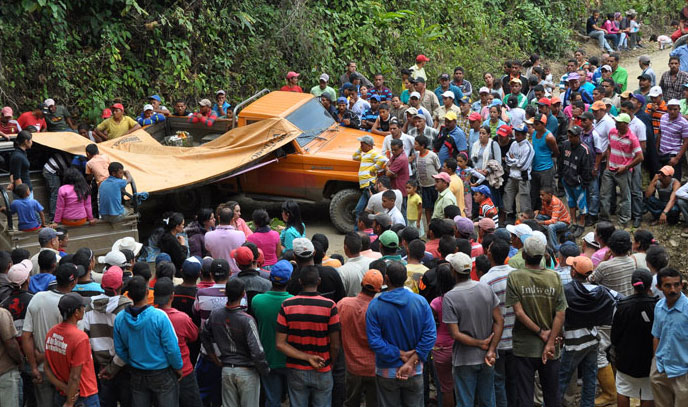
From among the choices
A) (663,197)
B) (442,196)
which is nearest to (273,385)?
(442,196)

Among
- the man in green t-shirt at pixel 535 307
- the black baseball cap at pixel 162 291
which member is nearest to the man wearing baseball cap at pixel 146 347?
the black baseball cap at pixel 162 291

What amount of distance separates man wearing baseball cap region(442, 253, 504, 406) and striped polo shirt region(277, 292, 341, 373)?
0.94m

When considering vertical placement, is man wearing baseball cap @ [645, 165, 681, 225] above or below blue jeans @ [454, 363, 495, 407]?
below

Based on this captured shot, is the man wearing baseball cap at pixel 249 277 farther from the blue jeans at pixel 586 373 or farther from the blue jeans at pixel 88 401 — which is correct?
the blue jeans at pixel 586 373

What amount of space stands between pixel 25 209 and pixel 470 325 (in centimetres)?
605

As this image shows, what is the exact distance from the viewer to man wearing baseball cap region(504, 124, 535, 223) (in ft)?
35.9

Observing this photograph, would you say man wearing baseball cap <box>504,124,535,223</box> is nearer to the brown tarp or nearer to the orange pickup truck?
the orange pickup truck

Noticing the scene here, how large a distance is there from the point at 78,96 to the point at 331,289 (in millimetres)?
10503

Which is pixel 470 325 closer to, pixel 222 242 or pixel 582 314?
pixel 582 314

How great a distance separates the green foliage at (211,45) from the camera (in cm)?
1538

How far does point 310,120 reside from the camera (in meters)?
12.7

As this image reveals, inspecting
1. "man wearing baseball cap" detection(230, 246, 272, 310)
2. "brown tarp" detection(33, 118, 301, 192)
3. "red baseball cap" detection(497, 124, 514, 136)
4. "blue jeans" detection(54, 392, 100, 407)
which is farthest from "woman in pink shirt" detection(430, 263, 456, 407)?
"brown tarp" detection(33, 118, 301, 192)

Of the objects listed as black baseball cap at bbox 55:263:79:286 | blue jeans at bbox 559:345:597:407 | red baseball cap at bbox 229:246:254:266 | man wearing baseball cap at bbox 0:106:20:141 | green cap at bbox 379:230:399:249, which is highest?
black baseball cap at bbox 55:263:79:286

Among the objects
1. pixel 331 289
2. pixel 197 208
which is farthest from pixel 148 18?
pixel 331 289
